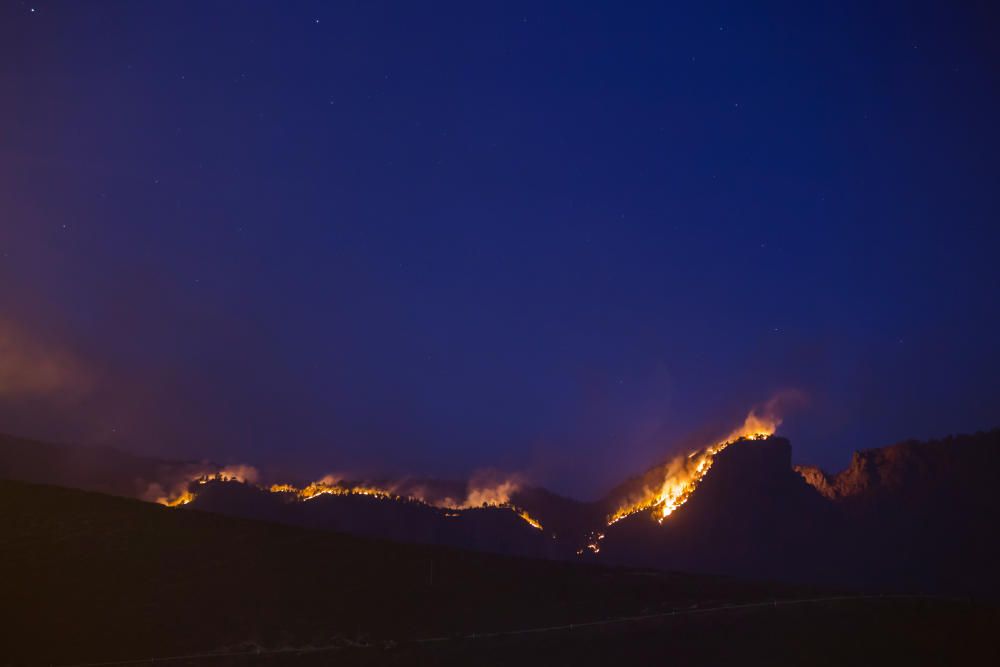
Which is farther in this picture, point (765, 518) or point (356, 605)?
point (765, 518)

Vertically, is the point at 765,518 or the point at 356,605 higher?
the point at 765,518

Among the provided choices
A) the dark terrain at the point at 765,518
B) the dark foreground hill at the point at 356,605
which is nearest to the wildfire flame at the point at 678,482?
the dark terrain at the point at 765,518

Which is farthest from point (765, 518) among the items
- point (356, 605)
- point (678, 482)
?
point (356, 605)

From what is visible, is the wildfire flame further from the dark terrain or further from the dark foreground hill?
the dark foreground hill

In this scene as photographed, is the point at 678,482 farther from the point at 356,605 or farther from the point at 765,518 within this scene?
the point at 356,605

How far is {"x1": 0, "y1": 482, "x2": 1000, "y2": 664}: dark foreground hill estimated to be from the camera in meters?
24.3

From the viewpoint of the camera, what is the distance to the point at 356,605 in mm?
28703

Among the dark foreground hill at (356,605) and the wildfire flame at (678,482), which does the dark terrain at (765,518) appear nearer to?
the wildfire flame at (678,482)

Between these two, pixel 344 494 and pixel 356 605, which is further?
pixel 344 494

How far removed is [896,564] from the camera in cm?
6128

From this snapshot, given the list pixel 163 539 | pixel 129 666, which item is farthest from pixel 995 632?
pixel 163 539

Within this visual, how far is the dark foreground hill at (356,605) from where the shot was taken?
79.6 ft

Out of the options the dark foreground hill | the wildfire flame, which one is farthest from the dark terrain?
the dark foreground hill

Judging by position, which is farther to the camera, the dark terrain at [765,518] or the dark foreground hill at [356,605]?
the dark terrain at [765,518]
